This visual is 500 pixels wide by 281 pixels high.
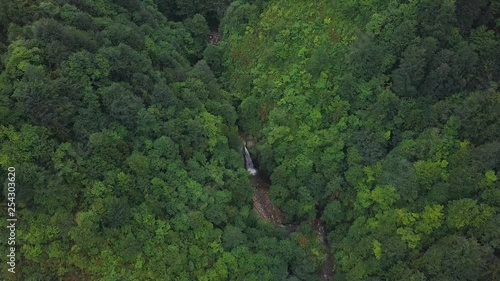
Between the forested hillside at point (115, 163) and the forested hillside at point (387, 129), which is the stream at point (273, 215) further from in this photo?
the forested hillside at point (115, 163)

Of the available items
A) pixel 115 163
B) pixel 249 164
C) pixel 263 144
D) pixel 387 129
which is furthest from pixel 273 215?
pixel 115 163

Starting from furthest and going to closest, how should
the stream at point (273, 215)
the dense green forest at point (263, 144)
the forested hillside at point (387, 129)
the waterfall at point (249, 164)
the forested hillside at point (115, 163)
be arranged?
the waterfall at point (249, 164), the stream at point (273, 215), the forested hillside at point (387, 129), the dense green forest at point (263, 144), the forested hillside at point (115, 163)

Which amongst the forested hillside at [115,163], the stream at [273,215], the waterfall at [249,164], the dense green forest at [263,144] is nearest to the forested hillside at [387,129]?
the dense green forest at [263,144]

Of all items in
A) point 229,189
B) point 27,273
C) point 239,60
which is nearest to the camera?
point 27,273

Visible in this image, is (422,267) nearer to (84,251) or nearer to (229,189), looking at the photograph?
(229,189)

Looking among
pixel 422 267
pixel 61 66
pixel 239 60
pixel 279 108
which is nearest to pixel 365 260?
pixel 422 267

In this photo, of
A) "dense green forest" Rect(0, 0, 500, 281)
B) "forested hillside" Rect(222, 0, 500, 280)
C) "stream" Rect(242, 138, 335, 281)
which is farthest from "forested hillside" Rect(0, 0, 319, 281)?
"forested hillside" Rect(222, 0, 500, 280)
